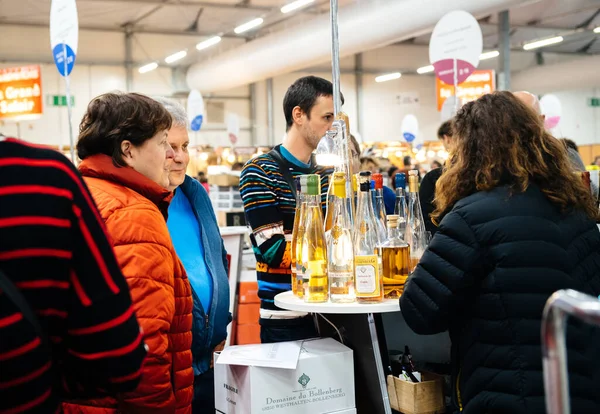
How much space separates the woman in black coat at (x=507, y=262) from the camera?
66.8 inches

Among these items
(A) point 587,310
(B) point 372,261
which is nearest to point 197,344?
(B) point 372,261

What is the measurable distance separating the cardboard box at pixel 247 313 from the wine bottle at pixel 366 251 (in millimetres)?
2214

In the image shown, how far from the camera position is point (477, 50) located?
5727 mm

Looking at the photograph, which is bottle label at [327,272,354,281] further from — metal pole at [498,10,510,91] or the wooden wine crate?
metal pole at [498,10,510,91]

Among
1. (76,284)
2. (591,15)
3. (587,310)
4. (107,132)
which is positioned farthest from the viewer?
(591,15)

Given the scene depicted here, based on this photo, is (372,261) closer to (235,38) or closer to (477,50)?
(477,50)

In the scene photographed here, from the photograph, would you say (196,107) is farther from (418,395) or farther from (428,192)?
(418,395)

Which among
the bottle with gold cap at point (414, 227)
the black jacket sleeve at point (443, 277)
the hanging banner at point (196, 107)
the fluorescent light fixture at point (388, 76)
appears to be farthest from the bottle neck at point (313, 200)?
the fluorescent light fixture at point (388, 76)

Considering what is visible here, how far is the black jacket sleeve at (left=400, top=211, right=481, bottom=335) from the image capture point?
174cm

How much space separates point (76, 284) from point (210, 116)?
18.9 metres

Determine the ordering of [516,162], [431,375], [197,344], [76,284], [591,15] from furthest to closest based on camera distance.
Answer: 1. [591,15]
2. [431,375]
3. [197,344]
4. [516,162]
5. [76,284]

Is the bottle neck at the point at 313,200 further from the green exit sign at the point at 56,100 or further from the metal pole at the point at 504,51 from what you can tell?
the green exit sign at the point at 56,100

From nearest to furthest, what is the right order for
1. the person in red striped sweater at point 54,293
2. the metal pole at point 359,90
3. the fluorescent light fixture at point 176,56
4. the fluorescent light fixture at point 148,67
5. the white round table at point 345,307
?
the person in red striped sweater at point 54,293
the white round table at point 345,307
the fluorescent light fixture at point 176,56
the fluorescent light fixture at point 148,67
the metal pole at point 359,90

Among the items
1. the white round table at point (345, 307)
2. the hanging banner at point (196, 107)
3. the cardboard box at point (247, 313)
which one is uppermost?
the hanging banner at point (196, 107)
